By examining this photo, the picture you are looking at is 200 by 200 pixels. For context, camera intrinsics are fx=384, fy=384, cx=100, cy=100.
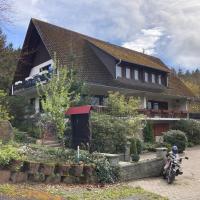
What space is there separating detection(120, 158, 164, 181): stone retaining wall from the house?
14.1 m

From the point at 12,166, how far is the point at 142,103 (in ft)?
86.3

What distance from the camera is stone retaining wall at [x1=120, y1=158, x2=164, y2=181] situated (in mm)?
14501

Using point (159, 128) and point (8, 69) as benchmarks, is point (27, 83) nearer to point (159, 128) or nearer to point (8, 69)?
point (8, 69)

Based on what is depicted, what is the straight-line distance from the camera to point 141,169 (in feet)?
51.1

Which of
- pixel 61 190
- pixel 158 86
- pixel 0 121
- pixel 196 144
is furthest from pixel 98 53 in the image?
pixel 61 190

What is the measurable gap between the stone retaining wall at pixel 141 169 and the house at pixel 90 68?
1406 centimetres

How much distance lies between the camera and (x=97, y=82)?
102 feet

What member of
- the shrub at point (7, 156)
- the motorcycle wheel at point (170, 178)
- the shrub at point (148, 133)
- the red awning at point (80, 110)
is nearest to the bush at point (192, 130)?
the shrub at point (148, 133)

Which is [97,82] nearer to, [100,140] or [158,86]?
[158,86]

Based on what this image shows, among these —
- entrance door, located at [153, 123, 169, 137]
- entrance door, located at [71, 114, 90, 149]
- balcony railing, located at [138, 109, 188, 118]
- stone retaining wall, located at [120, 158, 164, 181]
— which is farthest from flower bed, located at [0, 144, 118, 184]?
entrance door, located at [153, 123, 169, 137]

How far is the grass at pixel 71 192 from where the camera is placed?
970cm

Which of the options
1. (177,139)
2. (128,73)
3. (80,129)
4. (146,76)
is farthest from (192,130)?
(80,129)

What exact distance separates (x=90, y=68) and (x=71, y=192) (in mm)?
22130

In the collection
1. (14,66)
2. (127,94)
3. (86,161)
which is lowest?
(86,161)
